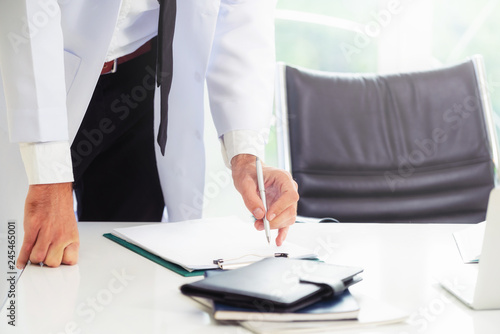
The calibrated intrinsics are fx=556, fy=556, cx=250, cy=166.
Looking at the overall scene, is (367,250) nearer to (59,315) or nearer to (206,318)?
(206,318)

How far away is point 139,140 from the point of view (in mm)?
1513

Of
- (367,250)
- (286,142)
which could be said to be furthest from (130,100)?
(367,250)

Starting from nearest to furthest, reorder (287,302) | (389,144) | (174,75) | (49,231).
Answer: (287,302) < (49,231) < (174,75) < (389,144)

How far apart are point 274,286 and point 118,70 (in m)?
0.92

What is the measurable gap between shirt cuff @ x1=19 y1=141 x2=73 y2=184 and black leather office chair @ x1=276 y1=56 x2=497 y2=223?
919mm

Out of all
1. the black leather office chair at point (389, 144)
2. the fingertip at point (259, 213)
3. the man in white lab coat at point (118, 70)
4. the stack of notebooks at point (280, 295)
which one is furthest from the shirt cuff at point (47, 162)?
the black leather office chair at point (389, 144)

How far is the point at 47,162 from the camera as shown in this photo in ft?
3.16

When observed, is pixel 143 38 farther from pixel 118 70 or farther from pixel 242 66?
pixel 242 66

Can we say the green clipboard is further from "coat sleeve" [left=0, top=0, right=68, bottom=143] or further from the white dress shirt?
the white dress shirt

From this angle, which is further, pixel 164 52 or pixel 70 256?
pixel 164 52

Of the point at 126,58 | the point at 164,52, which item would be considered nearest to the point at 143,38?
the point at 126,58

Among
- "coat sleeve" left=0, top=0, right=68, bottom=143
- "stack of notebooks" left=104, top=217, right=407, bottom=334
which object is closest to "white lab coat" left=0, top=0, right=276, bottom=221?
"coat sleeve" left=0, top=0, right=68, bottom=143

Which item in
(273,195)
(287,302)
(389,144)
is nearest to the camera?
(287,302)

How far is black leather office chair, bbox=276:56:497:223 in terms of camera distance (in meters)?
1.78
